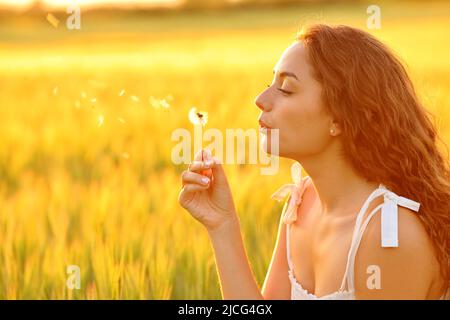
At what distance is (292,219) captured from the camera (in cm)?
201

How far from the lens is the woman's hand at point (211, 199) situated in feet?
6.16

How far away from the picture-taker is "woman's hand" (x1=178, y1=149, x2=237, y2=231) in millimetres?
1878

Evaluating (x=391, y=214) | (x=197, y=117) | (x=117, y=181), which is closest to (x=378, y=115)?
(x=391, y=214)

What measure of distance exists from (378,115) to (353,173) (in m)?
0.13

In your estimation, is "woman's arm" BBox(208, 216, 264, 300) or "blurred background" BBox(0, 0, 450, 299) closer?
"woman's arm" BBox(208, 216, 264, 300)

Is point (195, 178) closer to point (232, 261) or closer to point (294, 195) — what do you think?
point (232, 261)

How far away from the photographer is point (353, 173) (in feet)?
6.09

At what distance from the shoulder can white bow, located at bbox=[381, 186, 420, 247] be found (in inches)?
0.7

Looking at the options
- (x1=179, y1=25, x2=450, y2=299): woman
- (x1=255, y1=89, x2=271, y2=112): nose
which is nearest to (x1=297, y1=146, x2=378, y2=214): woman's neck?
(x1=179, y1=25, x2=450, y2=299): woman

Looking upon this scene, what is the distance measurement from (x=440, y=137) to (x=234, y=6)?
40054mm

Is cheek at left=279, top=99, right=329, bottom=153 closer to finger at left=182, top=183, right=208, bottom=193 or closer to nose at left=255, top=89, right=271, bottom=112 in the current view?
nose at left=255, top=89, right=271, bottom=112

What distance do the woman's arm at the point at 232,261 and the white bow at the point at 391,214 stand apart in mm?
337

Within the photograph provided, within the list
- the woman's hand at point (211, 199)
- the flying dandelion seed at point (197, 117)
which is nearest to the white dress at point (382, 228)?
the woman's hand at point (211, 199)

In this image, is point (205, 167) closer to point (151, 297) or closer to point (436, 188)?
point (436, 188)
